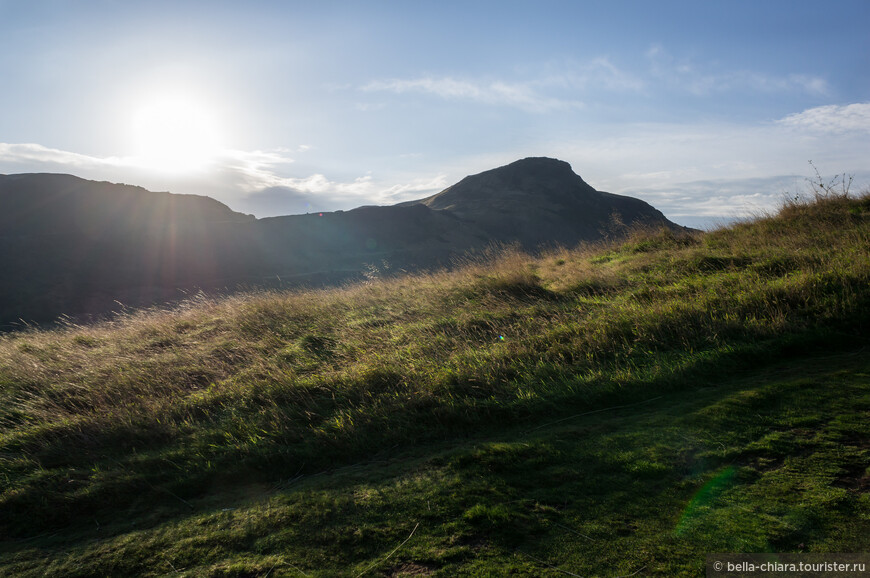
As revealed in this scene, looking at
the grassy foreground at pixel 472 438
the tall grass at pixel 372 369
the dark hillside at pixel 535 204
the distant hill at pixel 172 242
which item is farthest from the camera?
the dark hillside at pixel 535 204

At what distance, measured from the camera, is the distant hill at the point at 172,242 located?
43125 millimetres

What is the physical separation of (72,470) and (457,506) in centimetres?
388

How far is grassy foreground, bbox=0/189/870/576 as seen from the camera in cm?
293

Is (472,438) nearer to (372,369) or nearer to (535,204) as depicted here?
(372,369)

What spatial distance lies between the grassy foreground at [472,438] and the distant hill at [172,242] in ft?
74.0

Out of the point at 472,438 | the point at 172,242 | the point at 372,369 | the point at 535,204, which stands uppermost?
the point at 535,204

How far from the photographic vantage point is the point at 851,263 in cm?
720

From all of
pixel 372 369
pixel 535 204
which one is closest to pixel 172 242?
pixel 372 369

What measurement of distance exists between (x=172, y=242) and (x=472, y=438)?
2282 inches

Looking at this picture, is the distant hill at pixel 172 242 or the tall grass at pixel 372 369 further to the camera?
the distant hill at pixel 172 242

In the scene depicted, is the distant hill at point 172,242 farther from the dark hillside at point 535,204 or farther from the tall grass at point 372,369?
the tall grass at point 372,369

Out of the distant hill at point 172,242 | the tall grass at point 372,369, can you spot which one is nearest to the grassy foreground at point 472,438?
the tall grass at point 372,369

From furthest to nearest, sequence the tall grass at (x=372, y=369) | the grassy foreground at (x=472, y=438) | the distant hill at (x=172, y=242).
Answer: the distant hill at (x=172, y=242)
the tall grass at (x=372, y=369)
the grassy foreground at (x=472, y=438)

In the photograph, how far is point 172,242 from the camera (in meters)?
53.6
